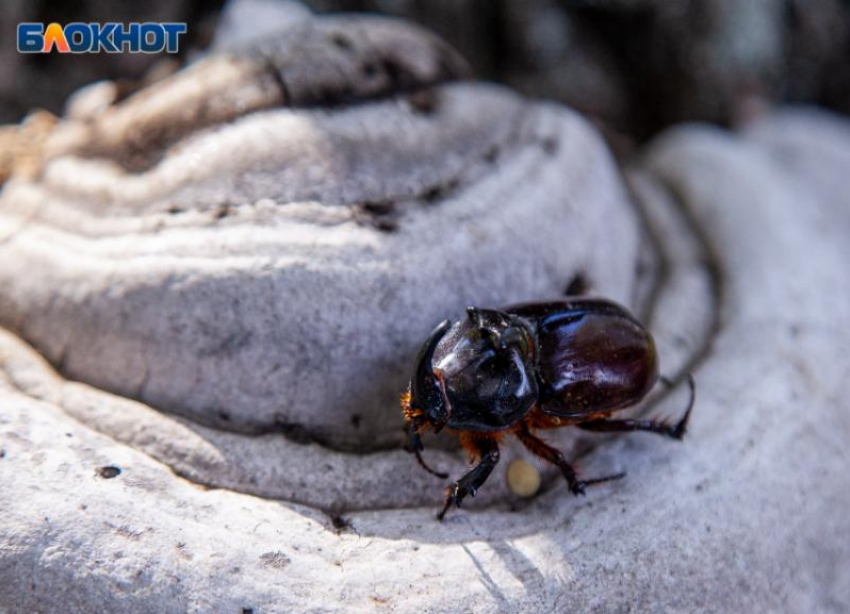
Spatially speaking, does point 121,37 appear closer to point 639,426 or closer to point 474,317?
point 474,317

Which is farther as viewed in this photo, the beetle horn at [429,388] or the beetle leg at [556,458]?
Answer: the beetle leg at [556,458]

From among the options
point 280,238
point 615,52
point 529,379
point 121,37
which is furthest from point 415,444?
point 615,52

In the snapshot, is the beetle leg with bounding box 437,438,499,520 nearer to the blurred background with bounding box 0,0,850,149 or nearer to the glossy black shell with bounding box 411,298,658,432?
the glossy black shell with bounding box 411,298,658,432

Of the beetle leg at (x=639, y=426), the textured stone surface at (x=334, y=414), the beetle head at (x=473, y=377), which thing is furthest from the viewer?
the beetle leg at (x=639, y=426)

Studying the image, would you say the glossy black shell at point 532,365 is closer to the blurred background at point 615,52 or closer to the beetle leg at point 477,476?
the beetle leg at point 477,476

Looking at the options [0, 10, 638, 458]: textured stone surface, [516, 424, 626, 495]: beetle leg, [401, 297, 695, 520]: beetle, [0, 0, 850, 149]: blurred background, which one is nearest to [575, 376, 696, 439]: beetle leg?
[401, 297, 695, 520]: beetle

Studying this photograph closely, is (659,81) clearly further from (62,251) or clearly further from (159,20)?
(62,251)

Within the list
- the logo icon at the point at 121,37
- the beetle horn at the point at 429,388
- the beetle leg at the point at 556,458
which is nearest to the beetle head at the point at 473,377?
the beetle horn at the point at 429,388
